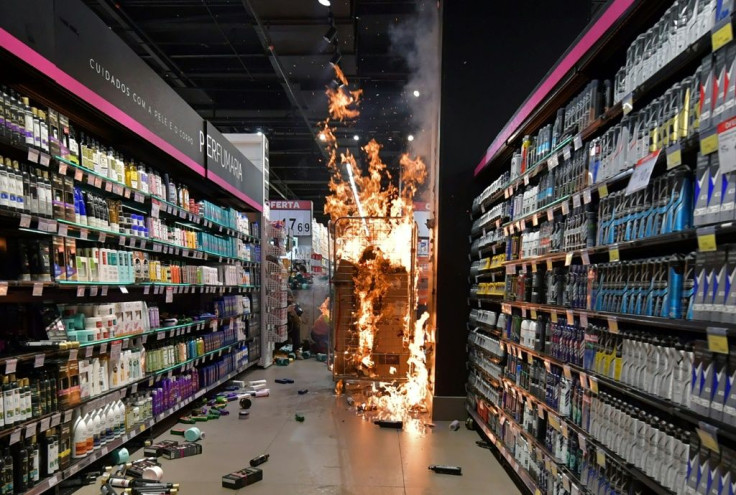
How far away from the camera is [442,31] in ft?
19.9

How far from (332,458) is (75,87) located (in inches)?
147

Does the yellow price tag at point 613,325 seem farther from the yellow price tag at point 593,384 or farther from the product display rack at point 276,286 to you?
the product display rack at point 276,286

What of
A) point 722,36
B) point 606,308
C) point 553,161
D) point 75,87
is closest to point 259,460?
point 606,308

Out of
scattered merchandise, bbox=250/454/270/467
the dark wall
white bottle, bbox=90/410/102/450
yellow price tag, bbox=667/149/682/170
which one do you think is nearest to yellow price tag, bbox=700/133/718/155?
yellow price tag, bbox=667/149/682/170

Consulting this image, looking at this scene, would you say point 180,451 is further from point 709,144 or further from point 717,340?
point 709,144

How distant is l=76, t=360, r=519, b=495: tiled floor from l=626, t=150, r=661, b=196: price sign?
2.75 meters

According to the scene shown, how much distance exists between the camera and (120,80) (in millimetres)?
4383

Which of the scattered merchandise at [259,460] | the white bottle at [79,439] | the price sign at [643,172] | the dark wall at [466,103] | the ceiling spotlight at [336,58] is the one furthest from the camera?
the ceiling spotlight at [336,58]

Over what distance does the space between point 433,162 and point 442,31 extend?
159 cm

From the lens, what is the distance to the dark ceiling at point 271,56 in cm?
826

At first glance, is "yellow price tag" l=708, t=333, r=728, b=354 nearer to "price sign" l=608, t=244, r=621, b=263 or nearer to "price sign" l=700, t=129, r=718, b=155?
"price sign" l=700, t=129, r=718, b=155

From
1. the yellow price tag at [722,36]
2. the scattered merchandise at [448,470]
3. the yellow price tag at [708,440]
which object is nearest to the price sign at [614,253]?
the yellow price tag at [708,440]

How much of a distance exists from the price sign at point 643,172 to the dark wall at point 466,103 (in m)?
3.81

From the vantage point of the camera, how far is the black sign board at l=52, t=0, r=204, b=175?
359cm
